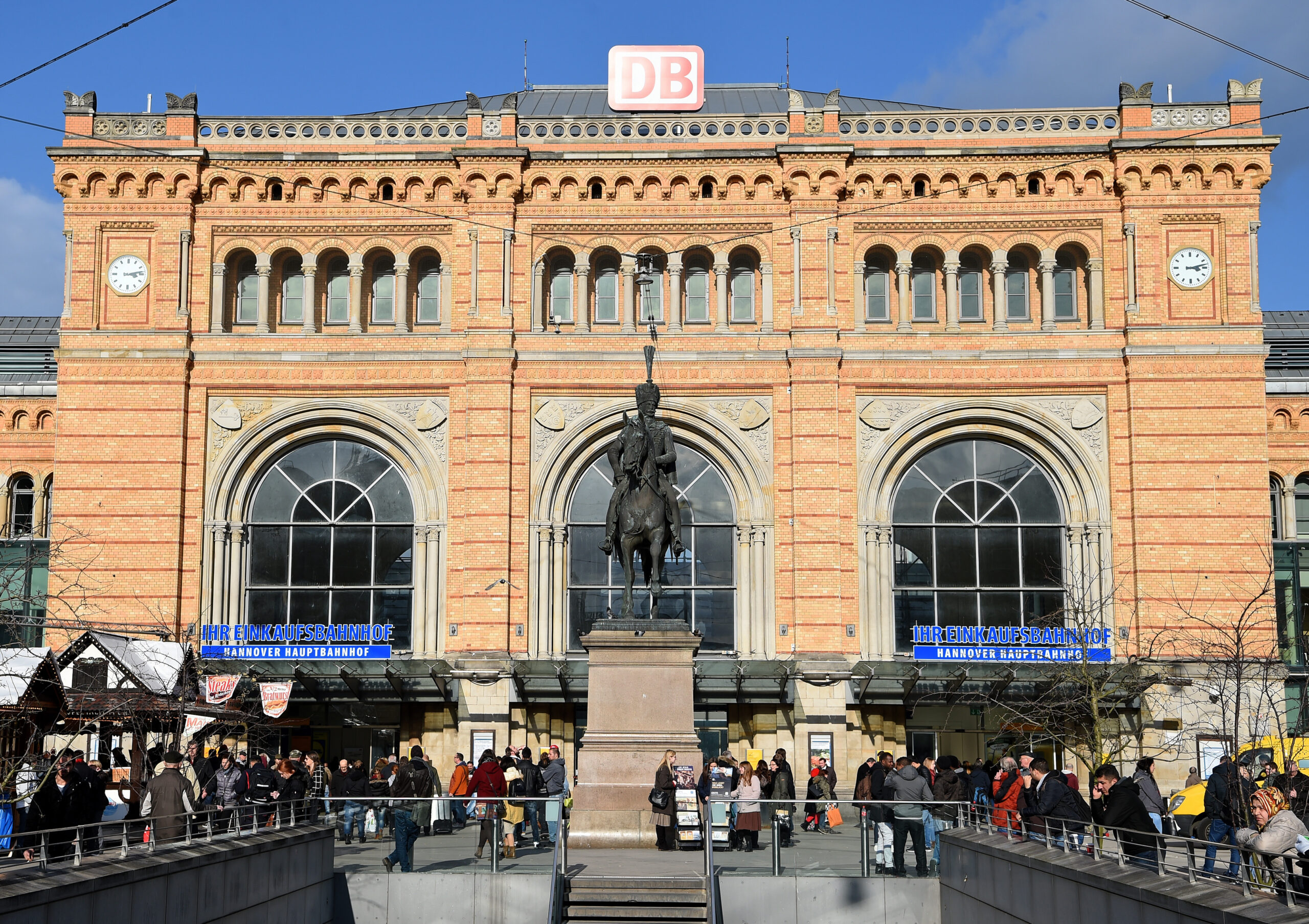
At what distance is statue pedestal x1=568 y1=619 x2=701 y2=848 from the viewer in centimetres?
2236

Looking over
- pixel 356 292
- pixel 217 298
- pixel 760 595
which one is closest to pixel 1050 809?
pixel 760 595

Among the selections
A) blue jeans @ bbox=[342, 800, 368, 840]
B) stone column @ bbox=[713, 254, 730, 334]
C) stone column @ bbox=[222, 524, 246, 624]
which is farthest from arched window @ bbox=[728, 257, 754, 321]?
blue jeans @ bbox=[342, 800, 368, 840]

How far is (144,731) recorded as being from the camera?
84.2 feet

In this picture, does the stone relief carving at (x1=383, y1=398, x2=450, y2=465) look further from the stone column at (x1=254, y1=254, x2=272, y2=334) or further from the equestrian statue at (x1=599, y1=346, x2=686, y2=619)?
the equestrian statue at (x1=599, y1=346, x2=686, y2=619)

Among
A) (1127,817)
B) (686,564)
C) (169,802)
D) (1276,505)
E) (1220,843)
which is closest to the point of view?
(1220,843)

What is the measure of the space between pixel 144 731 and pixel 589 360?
15607mm

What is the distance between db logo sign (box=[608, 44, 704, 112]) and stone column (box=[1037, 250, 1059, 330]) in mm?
9131

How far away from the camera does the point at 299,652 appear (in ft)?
120

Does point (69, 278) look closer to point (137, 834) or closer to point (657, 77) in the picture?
point (657, 77)

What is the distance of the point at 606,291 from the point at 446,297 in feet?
12.8

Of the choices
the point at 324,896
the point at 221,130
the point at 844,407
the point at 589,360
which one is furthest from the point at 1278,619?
the point at 221,130

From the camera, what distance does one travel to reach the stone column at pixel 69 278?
37.9 m

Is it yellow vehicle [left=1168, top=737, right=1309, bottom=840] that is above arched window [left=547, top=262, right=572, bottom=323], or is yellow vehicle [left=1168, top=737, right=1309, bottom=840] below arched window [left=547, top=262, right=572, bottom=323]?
below

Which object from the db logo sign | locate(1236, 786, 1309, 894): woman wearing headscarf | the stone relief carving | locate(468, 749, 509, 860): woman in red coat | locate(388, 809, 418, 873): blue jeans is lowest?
locate(388, 809, 418, 873): blue jeans
